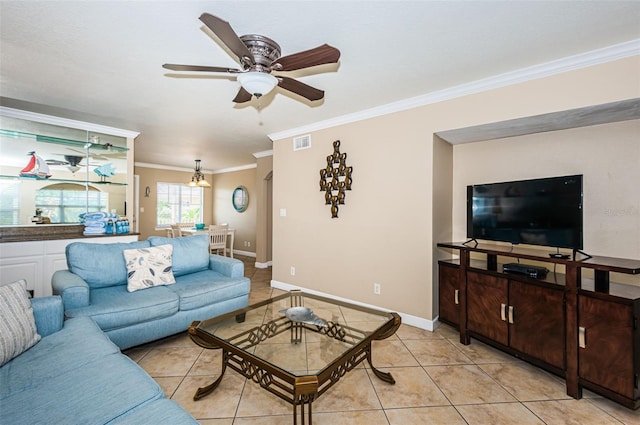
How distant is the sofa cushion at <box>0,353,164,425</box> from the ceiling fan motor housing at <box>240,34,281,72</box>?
1833mm

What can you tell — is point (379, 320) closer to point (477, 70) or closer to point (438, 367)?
point (438, 367)

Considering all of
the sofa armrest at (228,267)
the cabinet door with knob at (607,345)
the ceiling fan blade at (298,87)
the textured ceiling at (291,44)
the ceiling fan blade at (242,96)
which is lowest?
the cabinet door with knob at (607,345)

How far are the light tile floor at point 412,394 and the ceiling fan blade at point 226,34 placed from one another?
2167 mm

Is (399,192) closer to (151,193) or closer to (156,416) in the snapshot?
(156,416)

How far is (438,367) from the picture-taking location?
88.4 inches

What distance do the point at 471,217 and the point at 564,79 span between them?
4.32 ft

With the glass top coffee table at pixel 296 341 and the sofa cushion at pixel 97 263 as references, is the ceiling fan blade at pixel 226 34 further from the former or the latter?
the sofa cushion at pixel 97 263

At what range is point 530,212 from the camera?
7.79 feet

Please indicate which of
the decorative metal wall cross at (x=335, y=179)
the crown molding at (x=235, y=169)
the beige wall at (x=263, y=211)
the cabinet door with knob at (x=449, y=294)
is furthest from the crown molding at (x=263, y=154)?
the cabinet door with knob at (x=449, y=294)

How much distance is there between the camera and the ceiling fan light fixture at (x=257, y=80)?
1.75 meters

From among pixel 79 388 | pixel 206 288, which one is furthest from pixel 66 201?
pixel 79 388

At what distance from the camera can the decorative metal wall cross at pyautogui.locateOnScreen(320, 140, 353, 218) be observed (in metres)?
3.53

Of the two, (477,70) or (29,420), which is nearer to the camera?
(29,420)

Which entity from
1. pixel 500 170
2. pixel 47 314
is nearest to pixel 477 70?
pixel 500 170
